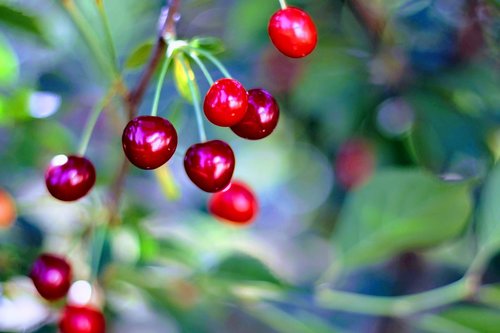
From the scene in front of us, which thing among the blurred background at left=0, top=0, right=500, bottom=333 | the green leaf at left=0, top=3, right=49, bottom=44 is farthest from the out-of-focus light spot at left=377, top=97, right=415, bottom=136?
the green leaf at left=0, top=3, right=49, bottom=44

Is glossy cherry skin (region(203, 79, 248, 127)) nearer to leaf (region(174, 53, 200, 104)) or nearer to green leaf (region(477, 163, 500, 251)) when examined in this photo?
leaf (region(174, 53, 200, 104))

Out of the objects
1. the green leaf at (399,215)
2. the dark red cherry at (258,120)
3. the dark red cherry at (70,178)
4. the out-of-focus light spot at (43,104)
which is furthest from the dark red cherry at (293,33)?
the out-of-focus light spot at (43,104)

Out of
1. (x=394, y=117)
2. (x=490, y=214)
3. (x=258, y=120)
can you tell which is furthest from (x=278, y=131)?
(x=258, y=120)

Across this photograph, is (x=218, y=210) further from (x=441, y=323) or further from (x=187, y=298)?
(x=441, y=323)

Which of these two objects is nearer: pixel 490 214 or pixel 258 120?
pixel 258 120

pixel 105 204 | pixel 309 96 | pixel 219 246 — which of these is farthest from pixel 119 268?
pixel 219 246

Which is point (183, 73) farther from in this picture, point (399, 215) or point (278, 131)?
point (278, 131)
